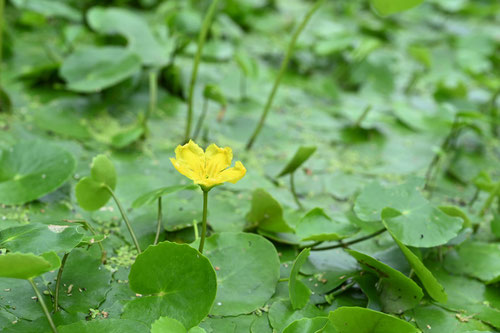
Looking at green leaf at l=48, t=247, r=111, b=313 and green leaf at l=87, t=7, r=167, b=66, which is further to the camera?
green leaf at l=87, t=7, r=167, b=66

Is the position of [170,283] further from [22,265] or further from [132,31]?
[132,31]

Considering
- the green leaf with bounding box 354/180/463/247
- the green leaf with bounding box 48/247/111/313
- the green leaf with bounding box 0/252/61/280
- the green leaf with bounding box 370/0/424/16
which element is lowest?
the green leaf with bounding box 48/247/111/313

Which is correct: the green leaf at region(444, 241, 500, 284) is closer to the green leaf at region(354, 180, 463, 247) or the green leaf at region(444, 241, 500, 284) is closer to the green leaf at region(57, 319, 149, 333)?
the green leaf at region(354, 180, 463, 247)

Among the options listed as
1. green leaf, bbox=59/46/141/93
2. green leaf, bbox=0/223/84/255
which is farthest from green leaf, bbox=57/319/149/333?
green leaf, bbox=59/46/141/93

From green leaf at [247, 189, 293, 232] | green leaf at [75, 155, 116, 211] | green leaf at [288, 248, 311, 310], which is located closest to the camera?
green leaf at [288, 248, 311, 310]

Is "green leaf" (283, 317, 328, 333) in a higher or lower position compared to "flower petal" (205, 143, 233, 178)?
lower

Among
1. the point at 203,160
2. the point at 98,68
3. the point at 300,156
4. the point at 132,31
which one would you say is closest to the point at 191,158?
the point at 203,160

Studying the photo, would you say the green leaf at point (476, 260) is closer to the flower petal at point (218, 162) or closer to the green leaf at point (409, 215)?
the green leaf at point (409, 215)

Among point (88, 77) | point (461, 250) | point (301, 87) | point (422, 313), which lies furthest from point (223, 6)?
point (422, 313)
